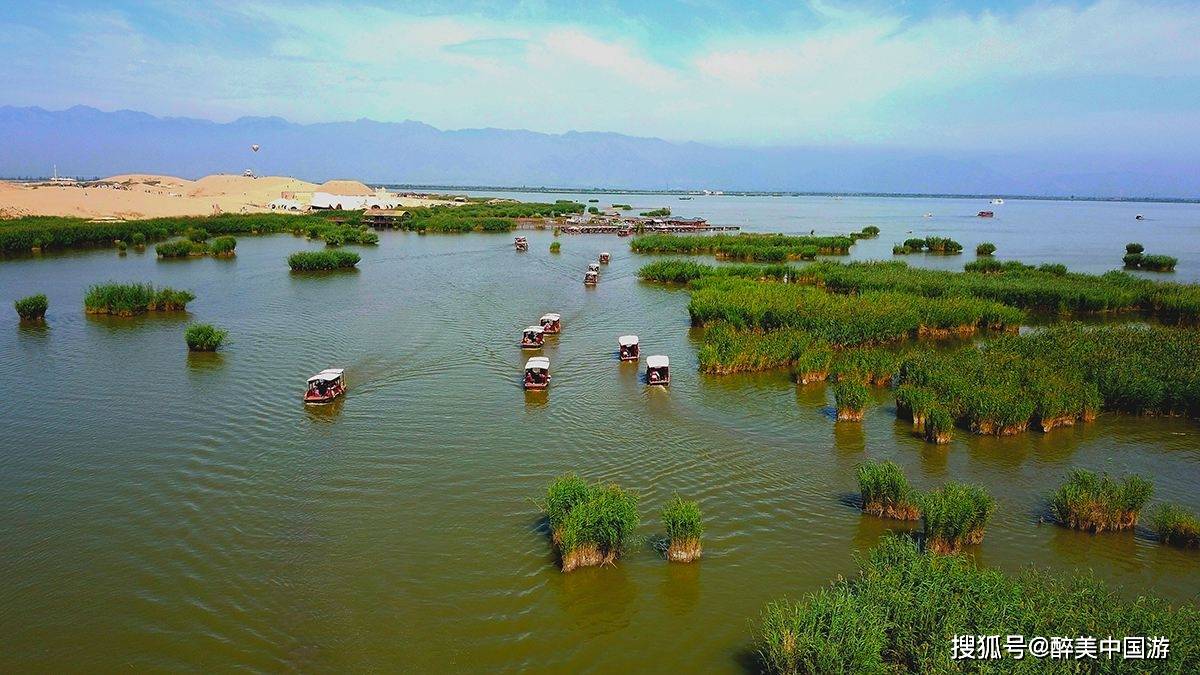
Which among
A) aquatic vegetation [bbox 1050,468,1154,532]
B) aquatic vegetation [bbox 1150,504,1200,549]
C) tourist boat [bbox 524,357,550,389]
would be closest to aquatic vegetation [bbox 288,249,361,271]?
tourist boat [bbox 524,357,550,389]

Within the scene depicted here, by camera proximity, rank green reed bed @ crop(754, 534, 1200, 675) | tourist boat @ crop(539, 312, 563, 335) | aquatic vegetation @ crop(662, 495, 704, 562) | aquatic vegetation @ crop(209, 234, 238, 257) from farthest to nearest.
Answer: aquatic vegetation @ crop(209, 234, 238, 257), tourist boat @ crop(539, 312, 563, 335), aquatic vegetation @ crop(662, 495, 704, 562), green reed bed @ crop(754, 534, 1200, 675)

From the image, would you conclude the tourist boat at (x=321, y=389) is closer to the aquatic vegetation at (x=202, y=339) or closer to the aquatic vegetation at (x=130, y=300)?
the aquatic vegetation at (x=202, y=339)

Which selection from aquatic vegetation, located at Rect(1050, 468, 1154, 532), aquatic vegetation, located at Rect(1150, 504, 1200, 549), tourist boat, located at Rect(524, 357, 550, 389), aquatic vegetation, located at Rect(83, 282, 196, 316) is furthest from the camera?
aquatic vegetation, located at Rect(83, 282, 196, 316)

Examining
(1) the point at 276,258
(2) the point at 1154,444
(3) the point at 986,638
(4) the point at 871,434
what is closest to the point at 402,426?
(4) the point at 871,434

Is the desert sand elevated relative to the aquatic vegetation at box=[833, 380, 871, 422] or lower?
elevated

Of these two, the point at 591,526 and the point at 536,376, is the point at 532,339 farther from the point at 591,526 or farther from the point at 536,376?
the point at 591,526

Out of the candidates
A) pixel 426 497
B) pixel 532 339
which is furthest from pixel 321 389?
pixel 532 339

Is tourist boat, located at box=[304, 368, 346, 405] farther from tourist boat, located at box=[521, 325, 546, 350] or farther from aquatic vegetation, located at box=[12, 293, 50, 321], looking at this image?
aquatic vegetation, located at box=[12, 293, 50, 321]
